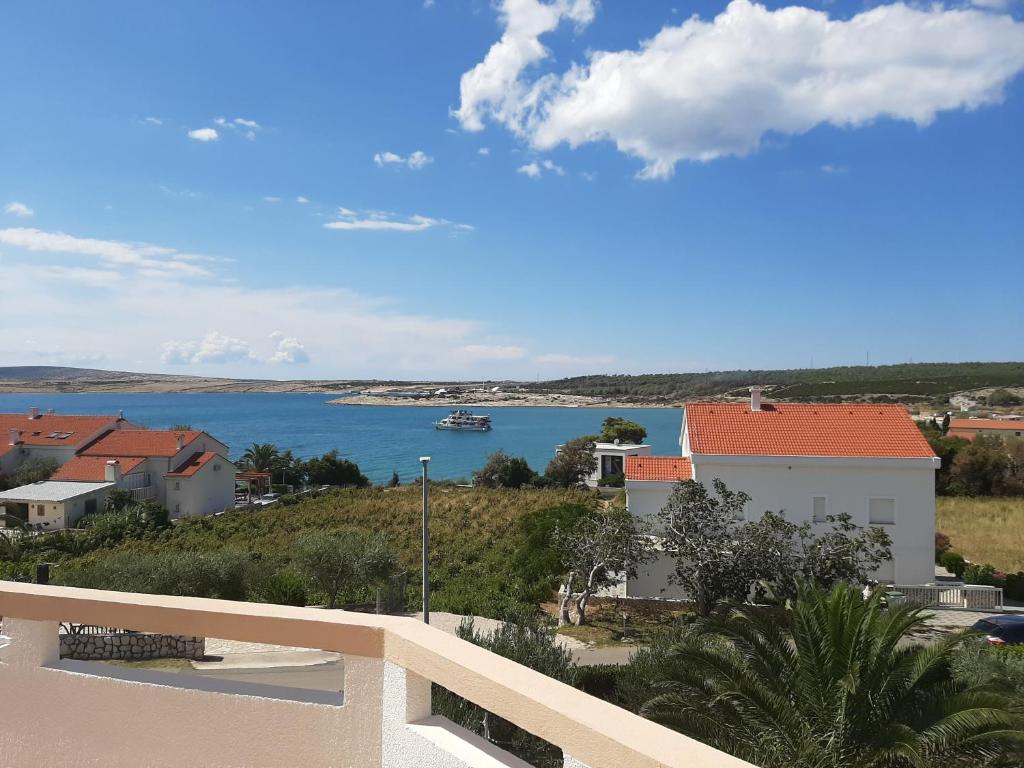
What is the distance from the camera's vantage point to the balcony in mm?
2000

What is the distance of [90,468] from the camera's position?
151ft

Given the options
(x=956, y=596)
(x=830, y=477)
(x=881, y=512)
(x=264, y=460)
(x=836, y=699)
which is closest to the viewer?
(x=836, y=699)

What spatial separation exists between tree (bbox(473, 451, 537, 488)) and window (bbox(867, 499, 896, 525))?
3818 centimetres

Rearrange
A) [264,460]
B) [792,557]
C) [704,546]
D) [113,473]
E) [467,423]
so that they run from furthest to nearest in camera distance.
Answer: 1. [467,423]
2. [264,460]
3. [113,473]
4. [704,546]
5. [792,557]

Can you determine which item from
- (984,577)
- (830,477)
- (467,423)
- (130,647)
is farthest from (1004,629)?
(467,423)

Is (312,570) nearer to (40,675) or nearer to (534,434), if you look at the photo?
(40,675)

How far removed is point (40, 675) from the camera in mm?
3061

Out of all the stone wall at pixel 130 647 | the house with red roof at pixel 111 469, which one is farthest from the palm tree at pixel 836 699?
the house with red roof at pixel 111 469

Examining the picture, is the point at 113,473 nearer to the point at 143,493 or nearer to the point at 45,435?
the point at 143,493

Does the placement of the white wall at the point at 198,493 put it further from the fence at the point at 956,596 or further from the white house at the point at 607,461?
the fence at the point at 956,596

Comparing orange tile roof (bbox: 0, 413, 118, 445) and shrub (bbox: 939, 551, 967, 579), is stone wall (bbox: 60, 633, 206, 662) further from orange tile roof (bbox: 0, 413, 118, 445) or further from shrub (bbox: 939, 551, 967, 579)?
orange tile roof (bbox: 0, 413, 118, 445)

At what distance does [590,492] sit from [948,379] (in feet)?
326

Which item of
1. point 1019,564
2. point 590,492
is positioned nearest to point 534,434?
point 590,492

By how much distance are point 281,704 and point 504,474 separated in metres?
57.1
